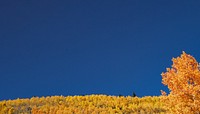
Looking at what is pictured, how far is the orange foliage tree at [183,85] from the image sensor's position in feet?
73.9

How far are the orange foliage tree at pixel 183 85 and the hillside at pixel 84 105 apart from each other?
69.4 feet

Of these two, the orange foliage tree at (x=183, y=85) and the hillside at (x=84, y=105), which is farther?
the hillside at (x=84, y=105)

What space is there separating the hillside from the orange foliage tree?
69.4ft

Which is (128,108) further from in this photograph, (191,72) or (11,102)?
(191,72)

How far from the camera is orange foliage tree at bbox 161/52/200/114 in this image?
22.5 metres

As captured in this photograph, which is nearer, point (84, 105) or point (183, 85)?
point (183, 85)

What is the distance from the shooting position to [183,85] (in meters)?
22.8

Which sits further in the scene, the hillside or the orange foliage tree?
the hillside

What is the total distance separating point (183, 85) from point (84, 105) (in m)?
30.7

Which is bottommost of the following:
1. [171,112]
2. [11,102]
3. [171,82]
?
[171,112]

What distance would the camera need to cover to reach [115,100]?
56.8m

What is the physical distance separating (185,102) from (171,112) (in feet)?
4.12

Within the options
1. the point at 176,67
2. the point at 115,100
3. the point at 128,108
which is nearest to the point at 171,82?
the point at 176,67

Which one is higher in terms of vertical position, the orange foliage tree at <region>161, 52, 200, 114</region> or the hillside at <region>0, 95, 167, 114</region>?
the hillside at <region>0, 95, 167, 114</region>
